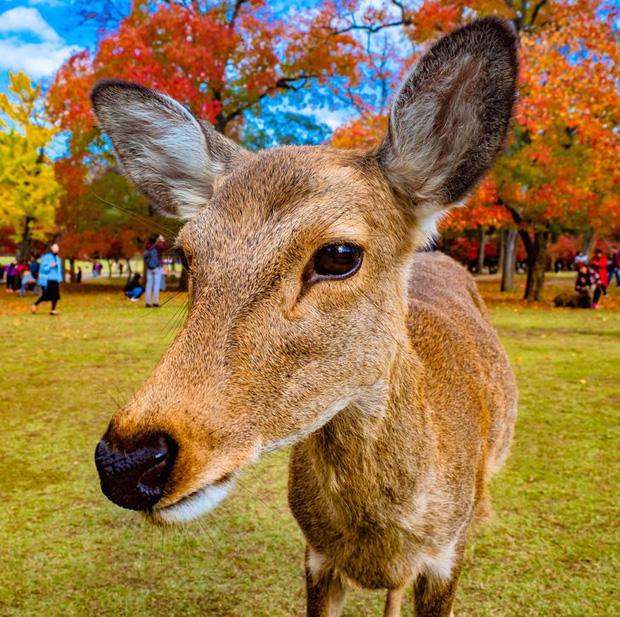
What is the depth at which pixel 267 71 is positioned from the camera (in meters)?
22.7

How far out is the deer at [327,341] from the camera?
1538mm

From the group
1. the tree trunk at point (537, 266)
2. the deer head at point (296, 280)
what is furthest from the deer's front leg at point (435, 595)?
Result: the tree trunk at point (537, 266)

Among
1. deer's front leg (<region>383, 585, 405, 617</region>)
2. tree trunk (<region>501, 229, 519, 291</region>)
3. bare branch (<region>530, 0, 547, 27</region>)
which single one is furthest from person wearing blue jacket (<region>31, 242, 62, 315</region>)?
bare branch (<region>530, 0, 547, 27</region>)

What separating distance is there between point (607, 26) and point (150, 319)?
49.5 feet

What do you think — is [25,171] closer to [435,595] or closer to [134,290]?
[134,290]

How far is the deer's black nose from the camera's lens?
4.58ft

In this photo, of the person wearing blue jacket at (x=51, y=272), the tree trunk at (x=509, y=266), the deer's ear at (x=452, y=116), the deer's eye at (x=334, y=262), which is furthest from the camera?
the tree trunk at (x=509, y=266)

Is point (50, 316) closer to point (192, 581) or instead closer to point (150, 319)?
point (150, 319)

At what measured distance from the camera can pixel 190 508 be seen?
148 centimetres

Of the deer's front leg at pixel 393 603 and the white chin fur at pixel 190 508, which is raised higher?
the white chin fur at pixel 190 508

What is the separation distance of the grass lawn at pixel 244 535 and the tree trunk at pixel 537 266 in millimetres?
14379

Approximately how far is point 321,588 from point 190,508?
1.40 metres

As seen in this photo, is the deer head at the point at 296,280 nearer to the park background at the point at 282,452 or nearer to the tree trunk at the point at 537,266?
the park background at the point at 282,452

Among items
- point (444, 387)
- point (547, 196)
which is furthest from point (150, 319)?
point (444, 387)
